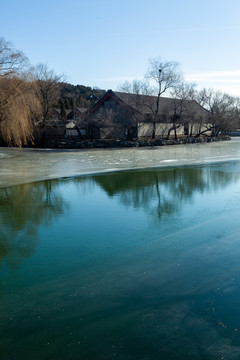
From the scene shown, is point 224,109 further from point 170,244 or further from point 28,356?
point 28,356

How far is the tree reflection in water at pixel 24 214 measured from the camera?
6336 millimetres

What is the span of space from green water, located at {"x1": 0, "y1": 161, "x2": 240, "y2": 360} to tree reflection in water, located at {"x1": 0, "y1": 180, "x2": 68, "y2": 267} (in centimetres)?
3

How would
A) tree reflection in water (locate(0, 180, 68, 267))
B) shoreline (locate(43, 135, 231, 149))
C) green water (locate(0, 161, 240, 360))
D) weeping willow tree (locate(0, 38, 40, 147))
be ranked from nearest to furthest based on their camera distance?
green water (locate(0, 161, 240, 360))
tree reflection in water (locate(0, 180, 68, 267))
weeping willow tree (locate(0, 38, 40, 147))
shoreline (locate(43, 135, 231, 149))

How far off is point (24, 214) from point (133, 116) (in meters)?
27.4

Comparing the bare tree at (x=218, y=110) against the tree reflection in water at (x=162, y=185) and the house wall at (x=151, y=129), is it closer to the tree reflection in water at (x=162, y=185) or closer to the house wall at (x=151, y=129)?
the house wall at (x=151, y=129)

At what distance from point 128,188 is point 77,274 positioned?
7.11m

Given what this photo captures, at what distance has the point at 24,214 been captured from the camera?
8859mm

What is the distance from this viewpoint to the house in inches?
1369

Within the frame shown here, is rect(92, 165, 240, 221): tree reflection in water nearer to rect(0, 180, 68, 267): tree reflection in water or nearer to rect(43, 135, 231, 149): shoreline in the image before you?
rect(0, 180, 68, 267): tree reflection in water

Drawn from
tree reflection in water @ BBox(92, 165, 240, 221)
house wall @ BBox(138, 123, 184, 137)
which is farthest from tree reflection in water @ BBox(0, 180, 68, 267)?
house wall @ BBox(138, 123, 184, 137)

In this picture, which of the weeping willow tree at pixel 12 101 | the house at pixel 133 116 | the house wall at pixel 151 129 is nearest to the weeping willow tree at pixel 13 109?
the weeping willow tree at pixel 12 101

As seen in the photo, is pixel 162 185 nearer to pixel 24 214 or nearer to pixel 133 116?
pixel 24 214

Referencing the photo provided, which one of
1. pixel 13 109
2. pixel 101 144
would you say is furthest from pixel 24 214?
pixel 101 144

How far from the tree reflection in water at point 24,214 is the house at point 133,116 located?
22.5 metres
